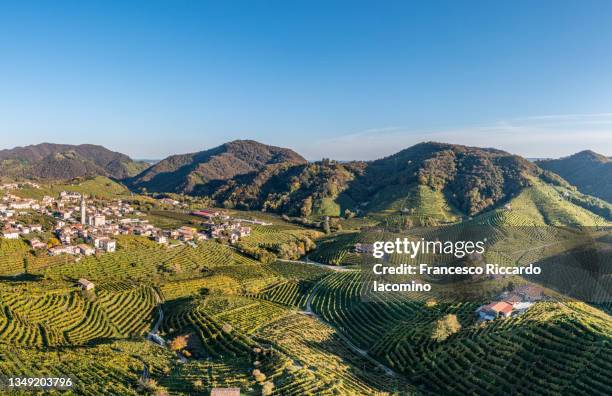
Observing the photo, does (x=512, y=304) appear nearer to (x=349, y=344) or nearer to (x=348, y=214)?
(x=349, y=344)

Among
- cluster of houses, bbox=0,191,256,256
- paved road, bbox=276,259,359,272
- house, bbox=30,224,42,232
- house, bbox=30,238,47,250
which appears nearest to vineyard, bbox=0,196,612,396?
house, bbox=30,238,47,250

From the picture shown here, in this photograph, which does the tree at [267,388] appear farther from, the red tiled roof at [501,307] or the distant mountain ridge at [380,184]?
the distant mountain ridge at [380,184]

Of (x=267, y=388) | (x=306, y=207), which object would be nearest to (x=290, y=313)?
(x=267, y=388)

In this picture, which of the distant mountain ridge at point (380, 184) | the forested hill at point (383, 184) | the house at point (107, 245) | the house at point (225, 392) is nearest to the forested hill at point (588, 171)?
the distant mountain ridge at point (380, 184)

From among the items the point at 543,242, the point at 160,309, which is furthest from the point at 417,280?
the point at 160,309

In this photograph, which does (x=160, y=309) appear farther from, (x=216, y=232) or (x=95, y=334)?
(x=216, y=232)

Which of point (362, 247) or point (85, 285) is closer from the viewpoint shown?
point (85, 285)
